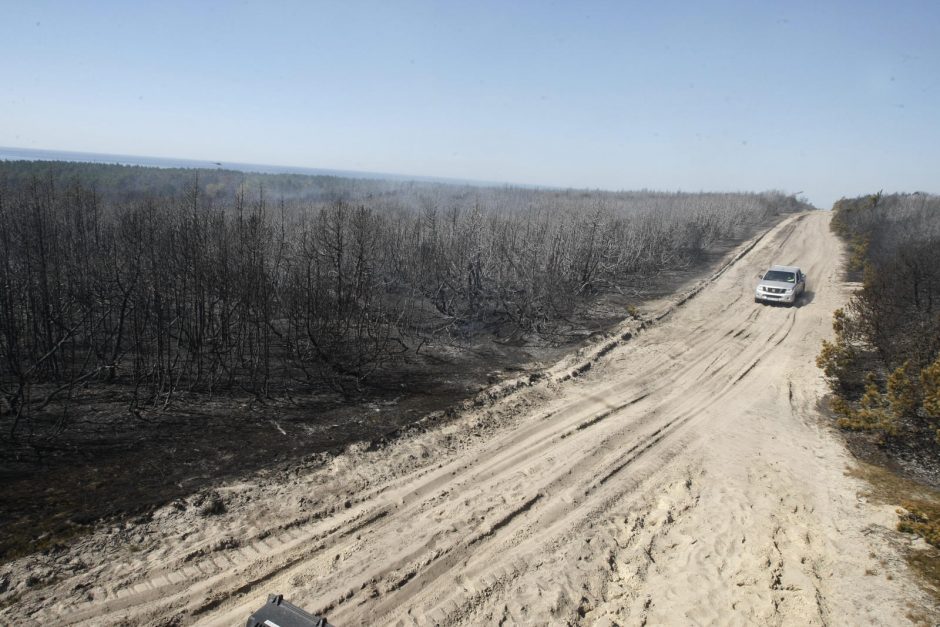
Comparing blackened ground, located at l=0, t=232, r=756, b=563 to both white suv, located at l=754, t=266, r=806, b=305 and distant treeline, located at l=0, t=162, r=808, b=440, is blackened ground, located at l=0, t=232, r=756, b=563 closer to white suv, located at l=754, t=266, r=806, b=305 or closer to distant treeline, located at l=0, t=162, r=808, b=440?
distant treeline, located at l=0, t=162, r=808, b=440

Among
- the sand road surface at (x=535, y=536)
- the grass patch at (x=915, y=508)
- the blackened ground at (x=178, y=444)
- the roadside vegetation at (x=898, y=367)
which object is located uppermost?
the roadside vegetation at (x=898, y=367)

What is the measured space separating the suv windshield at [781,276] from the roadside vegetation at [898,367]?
370cm

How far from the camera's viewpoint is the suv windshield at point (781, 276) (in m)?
20.7

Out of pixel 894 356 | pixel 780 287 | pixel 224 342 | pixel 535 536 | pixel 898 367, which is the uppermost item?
pixel 780 287

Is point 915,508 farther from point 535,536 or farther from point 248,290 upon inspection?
point 248,290

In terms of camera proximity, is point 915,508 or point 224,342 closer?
point 915,508

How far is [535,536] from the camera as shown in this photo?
21.3 ft

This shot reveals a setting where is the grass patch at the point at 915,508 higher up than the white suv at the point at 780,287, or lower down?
lower down

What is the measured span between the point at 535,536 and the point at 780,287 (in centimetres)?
1830

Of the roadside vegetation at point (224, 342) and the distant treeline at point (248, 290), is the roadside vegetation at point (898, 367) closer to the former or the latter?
the roadside vegetation at point (224, 342)

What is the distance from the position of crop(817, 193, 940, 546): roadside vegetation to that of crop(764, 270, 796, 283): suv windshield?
370 centimetres

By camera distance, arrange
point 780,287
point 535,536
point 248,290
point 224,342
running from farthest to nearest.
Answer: point 780,287 → point 224,342 → point 248,290 → point 535,536

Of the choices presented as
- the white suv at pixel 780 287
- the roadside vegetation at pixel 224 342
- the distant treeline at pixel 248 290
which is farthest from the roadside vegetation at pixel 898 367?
the distant treeline at pixel 248 290

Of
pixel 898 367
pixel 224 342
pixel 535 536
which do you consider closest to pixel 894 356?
pixel 898 367
